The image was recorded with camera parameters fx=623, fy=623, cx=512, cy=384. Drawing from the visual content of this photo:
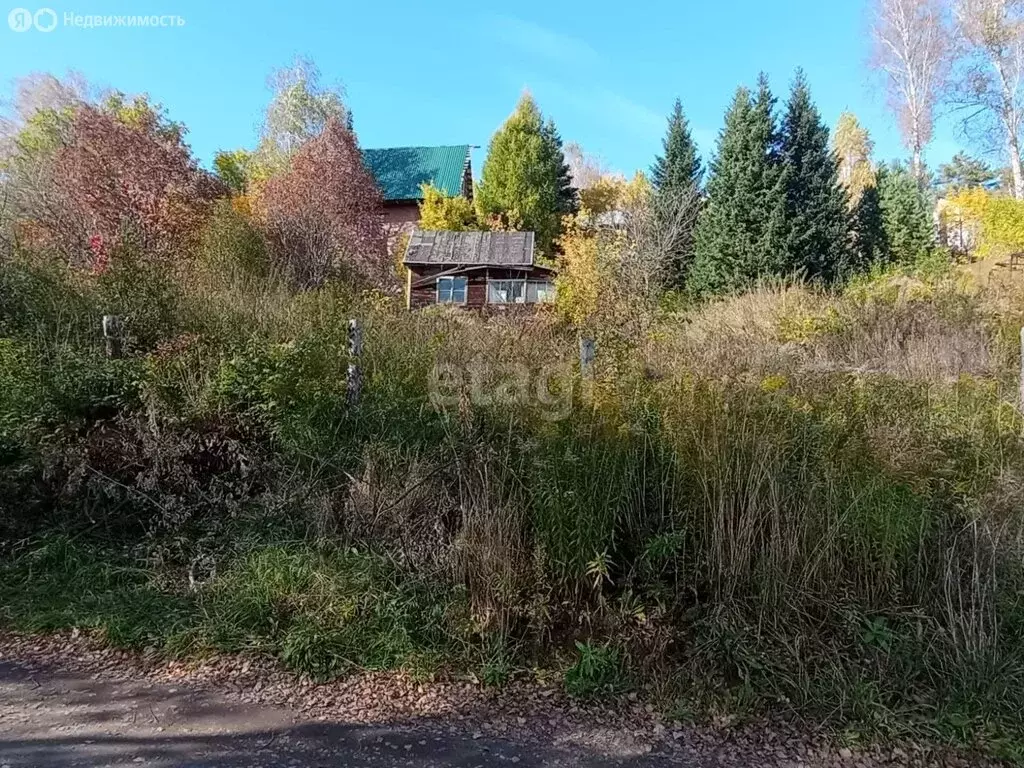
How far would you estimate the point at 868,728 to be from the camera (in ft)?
8.43

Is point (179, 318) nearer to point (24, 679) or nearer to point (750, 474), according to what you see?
point (24, 679)

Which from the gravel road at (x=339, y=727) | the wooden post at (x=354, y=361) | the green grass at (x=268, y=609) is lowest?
the gravel road at (x=339, y=727)

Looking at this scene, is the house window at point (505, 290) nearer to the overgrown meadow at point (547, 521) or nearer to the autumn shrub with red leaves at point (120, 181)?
the autumn shrub with red leaves at point (120, 181)

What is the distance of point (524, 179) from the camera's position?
22.9 metres

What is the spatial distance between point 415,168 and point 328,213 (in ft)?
46.3

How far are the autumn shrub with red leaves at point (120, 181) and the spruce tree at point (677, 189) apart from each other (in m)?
12.4

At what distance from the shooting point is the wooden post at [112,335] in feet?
18.5

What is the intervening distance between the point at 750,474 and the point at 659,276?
44.1ft

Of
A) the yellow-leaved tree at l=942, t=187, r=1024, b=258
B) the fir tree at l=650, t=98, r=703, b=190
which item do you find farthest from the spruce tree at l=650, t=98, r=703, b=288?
the yellow-leaved tree at l=942, t=187, r=1024, b=258

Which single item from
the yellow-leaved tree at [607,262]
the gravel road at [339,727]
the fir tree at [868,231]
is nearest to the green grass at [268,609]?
the gravel road at [339,727]

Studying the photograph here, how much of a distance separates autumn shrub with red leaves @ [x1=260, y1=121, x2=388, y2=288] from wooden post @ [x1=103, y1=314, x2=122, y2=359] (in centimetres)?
527

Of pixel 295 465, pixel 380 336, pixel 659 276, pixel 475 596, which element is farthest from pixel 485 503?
pixel 659 276

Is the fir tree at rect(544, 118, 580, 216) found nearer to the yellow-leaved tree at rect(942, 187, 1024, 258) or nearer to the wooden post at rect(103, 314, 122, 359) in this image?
the yellow-leaved tree at rect(942, 187, 1024, 258)

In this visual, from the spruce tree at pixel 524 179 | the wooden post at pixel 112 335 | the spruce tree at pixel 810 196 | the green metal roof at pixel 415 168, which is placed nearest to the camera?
the wooden post at pixel 112 335
